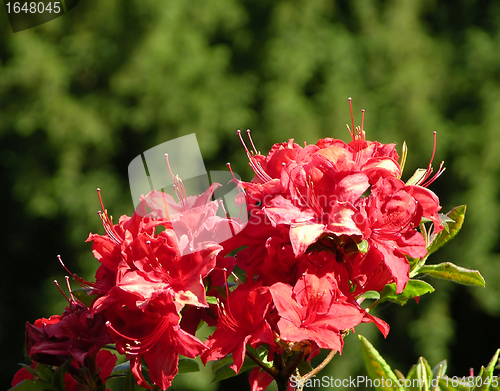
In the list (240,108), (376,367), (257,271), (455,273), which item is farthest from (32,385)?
(240,108)

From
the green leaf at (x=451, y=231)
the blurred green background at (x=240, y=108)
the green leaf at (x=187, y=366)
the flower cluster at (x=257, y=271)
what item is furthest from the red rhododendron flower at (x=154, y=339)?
the blurred green background at (x=240, y=108)

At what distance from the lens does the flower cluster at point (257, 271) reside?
0.56 metres

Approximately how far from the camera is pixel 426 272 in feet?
2.40

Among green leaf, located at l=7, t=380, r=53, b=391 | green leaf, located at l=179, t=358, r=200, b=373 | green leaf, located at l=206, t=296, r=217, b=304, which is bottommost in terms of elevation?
green leaf, located at l=179, t=358, r=200, b=373

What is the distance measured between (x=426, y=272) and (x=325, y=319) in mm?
227

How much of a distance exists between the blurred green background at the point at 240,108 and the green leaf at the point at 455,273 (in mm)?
2184

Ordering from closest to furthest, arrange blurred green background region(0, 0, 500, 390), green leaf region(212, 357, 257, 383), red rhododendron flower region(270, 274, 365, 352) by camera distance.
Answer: red rhododendron flower region(270, 274, 365, 352) → green leaf region(212, 357, 257, 383) → blurred green background region(0, 0, 500, 390)

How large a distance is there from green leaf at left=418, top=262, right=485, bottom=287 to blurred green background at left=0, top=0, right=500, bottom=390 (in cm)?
218

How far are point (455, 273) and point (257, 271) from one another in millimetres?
292

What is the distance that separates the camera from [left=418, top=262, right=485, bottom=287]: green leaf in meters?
0.70

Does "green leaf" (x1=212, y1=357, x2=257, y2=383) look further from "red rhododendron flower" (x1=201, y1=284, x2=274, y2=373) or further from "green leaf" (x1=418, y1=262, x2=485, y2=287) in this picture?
"green leaf" (x1=418, y1=262, x2=485, y2=287)

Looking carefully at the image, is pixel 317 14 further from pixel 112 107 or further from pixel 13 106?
pixel 13 106

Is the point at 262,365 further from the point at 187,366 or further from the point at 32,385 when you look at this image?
the point at 32,385

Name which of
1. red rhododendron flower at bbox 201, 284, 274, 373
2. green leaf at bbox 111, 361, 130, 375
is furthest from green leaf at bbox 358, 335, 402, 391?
green leaf at bbox 111, 361, 130, 375
